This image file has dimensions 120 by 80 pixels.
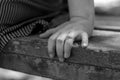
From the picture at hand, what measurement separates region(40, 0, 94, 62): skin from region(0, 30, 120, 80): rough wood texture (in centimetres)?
3

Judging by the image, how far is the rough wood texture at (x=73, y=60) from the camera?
0.71 m

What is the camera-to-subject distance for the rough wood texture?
71 centimetres

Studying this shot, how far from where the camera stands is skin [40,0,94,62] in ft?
2.43

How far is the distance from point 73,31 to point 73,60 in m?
0.10

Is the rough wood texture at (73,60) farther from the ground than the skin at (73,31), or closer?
closer

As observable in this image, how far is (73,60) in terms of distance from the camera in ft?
2.51

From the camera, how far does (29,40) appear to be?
861 mm

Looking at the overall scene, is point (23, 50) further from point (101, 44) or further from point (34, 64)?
point (101, 44)

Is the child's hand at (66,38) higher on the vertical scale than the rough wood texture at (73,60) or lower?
higher

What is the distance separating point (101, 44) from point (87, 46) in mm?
57

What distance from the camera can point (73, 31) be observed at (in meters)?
0.79

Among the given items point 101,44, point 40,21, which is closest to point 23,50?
point 40,21

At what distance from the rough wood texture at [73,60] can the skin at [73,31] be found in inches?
1.2

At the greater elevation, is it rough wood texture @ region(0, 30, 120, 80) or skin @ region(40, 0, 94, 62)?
skin @ region(40, 0, 94, 62)
